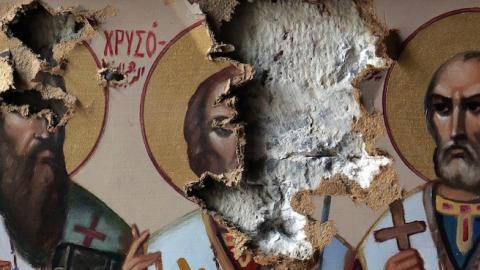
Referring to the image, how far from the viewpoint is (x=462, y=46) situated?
179 centimetres

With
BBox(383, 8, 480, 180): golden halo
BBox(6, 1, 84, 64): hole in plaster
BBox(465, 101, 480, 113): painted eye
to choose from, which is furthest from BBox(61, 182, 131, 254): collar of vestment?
BBox(465, 101, 480, 113): painted eye

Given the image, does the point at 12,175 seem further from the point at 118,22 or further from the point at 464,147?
the point at 464,147

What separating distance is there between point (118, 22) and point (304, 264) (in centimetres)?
97

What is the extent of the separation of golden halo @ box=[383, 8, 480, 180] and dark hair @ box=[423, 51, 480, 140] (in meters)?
0.01

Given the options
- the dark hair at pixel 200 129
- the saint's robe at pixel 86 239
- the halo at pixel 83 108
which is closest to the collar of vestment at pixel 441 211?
the dark hair at pixel 200 129

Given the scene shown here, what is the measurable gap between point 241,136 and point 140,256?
0.50m

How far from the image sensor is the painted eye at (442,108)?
5.86ft

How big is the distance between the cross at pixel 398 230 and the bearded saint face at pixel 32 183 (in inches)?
40.0

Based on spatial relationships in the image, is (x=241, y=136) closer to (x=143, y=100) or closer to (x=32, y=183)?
(x=143, y=100)

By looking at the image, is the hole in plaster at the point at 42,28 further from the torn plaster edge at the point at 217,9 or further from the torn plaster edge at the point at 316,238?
the torn plaster edge at the point at 316,238

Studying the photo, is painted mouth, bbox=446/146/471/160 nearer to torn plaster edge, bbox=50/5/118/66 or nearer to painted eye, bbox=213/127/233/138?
painted eye, bbox=213/127/233/138

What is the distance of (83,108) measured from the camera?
72.6 inches

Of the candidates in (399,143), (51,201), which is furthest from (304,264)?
(51,201)

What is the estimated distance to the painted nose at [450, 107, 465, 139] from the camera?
178 centimetres
